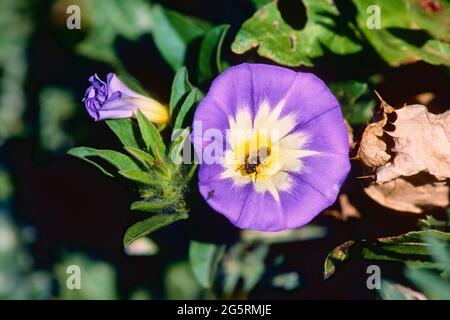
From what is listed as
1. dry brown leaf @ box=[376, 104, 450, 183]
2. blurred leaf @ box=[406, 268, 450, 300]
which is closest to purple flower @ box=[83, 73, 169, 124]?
dry brown leaf @ box=[376, 104, 450, 183]

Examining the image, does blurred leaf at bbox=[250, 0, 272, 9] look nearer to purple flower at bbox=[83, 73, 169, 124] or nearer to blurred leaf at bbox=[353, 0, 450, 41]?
blurred leaf at bbox=[353, 0, 450, 41]

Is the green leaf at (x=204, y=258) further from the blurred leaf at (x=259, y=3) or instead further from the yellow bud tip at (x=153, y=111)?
the blurred leaf at (x=259, y=3)

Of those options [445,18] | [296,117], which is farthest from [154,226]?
[445,18]

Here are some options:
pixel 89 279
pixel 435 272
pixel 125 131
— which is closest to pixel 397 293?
pixel 435 272

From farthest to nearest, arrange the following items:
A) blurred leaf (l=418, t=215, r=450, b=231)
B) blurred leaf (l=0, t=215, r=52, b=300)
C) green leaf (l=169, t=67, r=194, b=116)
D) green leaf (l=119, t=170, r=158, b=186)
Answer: blurred leaf (l=0, t=215, r=52, b=300)
blurred leaf (l=418, t=215, r=450, b=231)
green leaf (l=169, t=67, r=194, b=116)
green leaf (l=119, t=170, r=158, b=186)
